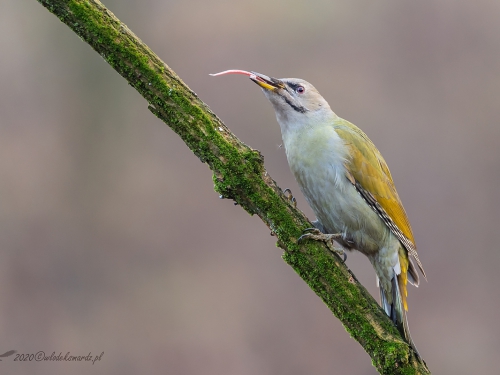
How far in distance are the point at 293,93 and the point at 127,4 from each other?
4.75 meters

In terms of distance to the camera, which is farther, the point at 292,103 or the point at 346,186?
the point at 292,103

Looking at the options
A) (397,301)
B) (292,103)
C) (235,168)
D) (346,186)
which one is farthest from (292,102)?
(397,301)

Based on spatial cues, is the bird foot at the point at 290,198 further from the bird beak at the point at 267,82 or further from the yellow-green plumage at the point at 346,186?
the bird beak at the point at 267,82

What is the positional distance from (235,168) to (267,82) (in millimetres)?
1020

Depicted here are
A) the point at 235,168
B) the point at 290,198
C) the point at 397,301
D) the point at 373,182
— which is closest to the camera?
the point at 235,168

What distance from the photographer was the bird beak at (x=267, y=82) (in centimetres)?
347

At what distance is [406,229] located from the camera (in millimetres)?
3717

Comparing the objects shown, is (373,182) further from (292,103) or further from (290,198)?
(292,103)

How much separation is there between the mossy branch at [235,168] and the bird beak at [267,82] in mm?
803

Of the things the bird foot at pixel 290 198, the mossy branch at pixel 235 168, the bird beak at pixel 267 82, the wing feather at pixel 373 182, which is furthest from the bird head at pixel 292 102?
the mossy branch at pixel 235 168

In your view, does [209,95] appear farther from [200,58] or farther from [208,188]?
[208,188]

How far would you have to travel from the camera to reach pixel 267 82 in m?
3.53

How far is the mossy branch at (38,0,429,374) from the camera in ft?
8.43

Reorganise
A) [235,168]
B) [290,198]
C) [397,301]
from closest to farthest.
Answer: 1. [235,168]
2. [290,198]
3. [397,301]
